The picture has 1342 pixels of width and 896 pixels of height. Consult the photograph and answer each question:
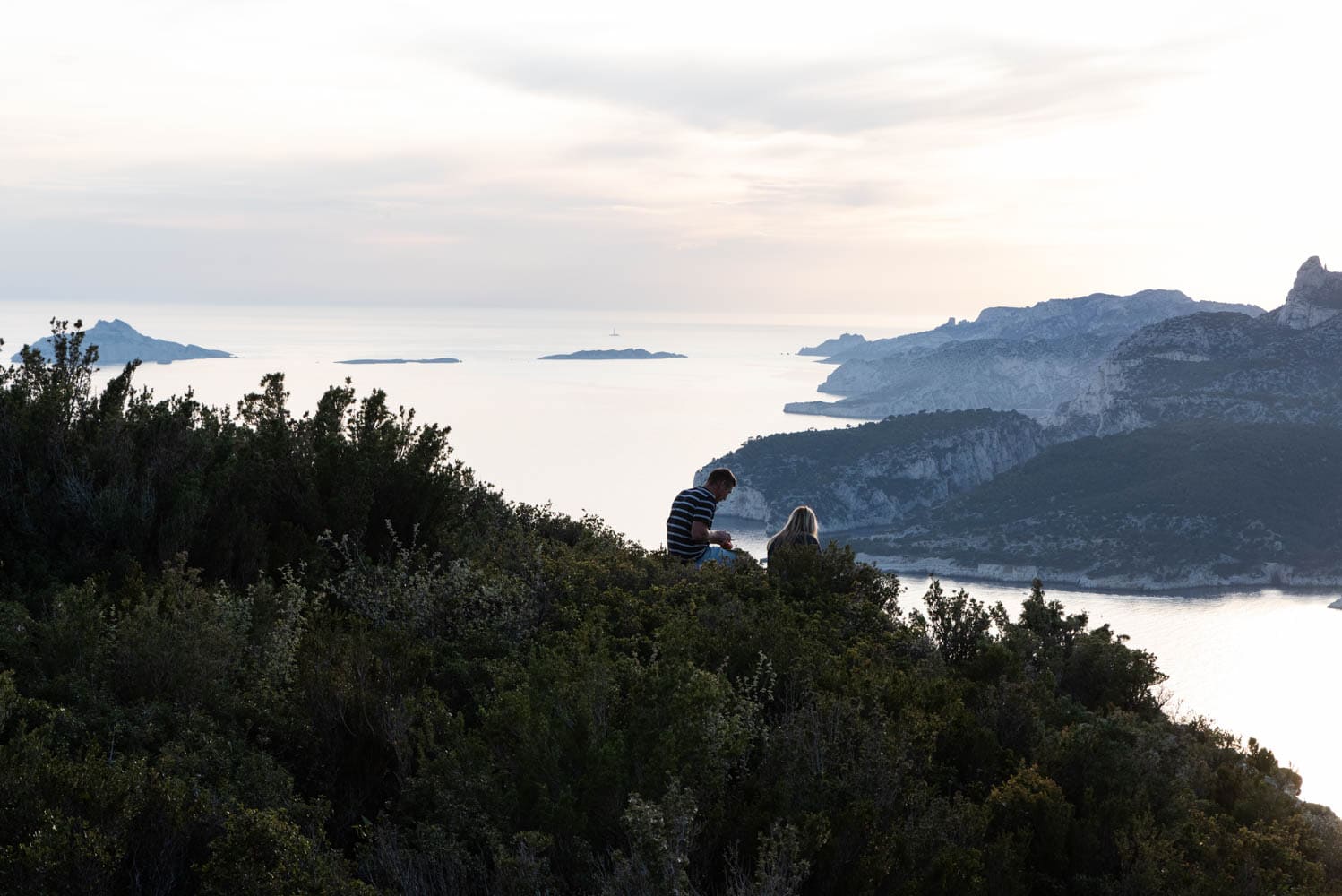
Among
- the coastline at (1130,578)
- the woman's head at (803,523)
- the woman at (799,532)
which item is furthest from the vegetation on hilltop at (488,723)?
the coastline at (1130,578)

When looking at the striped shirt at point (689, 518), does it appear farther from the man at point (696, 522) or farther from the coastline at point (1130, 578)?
the coastline at point (1130, 578)

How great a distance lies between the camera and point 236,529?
7633 mm

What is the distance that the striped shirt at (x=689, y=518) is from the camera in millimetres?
10930

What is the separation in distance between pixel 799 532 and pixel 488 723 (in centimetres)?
700

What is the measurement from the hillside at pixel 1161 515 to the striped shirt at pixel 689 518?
504 ft

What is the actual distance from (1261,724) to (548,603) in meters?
110

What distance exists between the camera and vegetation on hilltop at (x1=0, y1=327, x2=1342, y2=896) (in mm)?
3801

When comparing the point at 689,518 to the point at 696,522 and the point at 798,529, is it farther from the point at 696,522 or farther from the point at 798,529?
the point at 798,529

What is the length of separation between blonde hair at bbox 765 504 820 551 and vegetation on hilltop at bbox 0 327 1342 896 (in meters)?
2.11

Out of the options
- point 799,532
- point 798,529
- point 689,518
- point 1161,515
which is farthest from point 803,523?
point 1161,515

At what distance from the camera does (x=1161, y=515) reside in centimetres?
16650

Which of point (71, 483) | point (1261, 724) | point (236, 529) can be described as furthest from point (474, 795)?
point (1261, 724)

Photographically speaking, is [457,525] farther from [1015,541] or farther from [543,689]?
[1015,541]

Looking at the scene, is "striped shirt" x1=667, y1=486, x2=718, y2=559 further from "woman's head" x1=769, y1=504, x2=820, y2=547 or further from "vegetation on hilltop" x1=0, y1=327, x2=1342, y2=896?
"vegetation on hilltop" x1=0, y1=327, x2=1342, y2=896
